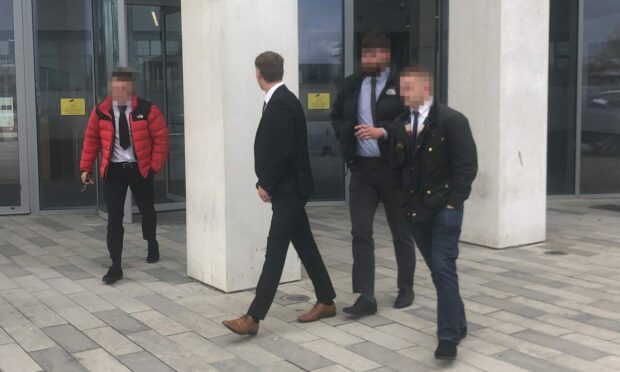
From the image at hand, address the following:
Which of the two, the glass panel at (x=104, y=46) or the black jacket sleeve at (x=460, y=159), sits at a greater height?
the glass panel at (x=104, y=46)

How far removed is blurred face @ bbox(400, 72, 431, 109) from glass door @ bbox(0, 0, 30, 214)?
6944mm

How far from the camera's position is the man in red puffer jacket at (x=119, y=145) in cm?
619

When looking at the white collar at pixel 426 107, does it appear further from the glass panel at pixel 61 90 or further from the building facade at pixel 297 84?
the glass panel at pixel 61 90

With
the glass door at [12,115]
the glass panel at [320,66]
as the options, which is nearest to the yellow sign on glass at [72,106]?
the glass door at [12,115]

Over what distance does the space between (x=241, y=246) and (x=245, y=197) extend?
15.3 inches

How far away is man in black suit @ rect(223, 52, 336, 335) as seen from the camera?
4625mm

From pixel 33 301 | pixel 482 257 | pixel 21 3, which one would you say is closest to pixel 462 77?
pixel 482 257

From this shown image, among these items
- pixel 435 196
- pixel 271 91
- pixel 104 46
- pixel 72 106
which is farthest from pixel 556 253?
A: pixel 72 106

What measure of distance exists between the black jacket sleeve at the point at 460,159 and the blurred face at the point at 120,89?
10.2 ft

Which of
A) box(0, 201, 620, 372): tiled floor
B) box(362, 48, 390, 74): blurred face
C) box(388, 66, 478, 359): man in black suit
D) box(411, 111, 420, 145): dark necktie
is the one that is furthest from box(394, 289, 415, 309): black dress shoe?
box(362, 48, 390, 74): blurred face

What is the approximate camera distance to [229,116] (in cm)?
563

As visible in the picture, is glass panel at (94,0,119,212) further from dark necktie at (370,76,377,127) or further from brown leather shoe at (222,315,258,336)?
brown leather shoe at (222,315,258,336)

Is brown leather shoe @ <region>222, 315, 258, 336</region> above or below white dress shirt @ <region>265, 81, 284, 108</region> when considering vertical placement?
below

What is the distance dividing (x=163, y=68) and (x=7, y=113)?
2.13 metres
